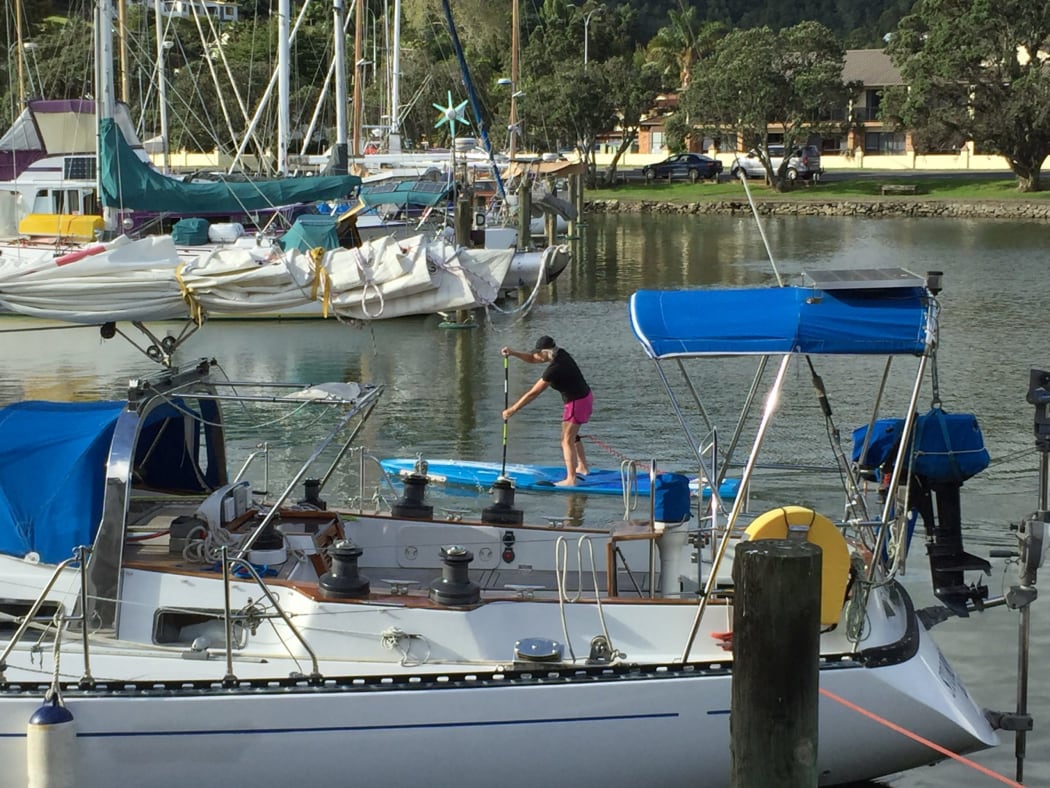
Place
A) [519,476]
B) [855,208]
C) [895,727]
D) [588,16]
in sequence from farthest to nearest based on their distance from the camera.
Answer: [588,16] → [855,208] → [519,476] → [895,727]

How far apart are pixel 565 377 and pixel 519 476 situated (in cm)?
179

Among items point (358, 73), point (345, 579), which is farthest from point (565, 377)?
point (358, 73)

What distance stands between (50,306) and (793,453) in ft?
33.8

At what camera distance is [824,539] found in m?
9.48

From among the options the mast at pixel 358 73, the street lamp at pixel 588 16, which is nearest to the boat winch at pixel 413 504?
the mast at pixel 358 73

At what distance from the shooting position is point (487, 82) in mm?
82625

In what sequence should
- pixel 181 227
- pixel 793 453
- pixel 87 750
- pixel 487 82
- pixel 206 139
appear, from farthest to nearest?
pixel 487 82 < pixel 206 139 < pixel 181 227 < pixel 793 453 < pixel 87 750

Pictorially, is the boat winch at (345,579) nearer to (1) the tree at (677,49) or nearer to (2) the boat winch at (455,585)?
(2) the boat winch at (455,585)

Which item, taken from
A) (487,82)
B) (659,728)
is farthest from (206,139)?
(659,728)

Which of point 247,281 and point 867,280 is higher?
point 867,280

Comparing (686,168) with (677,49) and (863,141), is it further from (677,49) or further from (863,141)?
(677,49)

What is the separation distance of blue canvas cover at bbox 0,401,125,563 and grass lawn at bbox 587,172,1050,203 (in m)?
60.0

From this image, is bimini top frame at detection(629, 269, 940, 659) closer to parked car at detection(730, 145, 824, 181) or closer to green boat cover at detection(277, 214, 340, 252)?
green boat cover at detection(277, 214, 340, 252)

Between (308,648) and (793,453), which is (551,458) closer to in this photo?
(793,453)
